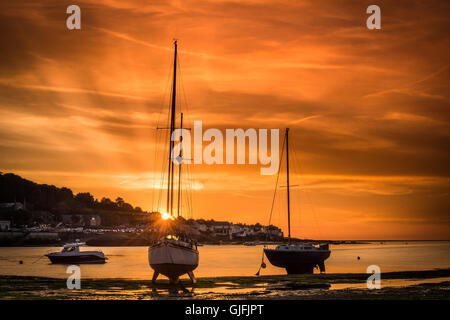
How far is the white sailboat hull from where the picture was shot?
3888cm

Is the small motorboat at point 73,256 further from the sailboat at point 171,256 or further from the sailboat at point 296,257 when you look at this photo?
the sailboat at point 171,256

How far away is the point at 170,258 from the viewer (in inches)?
1527

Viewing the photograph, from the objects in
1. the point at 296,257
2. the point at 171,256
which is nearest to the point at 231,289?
the point at 171,256

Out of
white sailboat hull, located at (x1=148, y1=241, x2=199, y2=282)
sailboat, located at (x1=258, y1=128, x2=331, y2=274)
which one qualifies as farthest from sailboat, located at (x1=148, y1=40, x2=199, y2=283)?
sailboat, located at (x1=258, y1=128, x2=331, y2=274)

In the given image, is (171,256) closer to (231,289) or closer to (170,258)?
(170,258)

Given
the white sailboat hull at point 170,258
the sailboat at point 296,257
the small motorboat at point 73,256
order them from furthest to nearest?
1. the small motorboat at point 73,256
2. the sailboat at point 296,257
3. the white sailboat hull at point 170,258

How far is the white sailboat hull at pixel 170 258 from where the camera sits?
128ft

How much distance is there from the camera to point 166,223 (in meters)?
41.8

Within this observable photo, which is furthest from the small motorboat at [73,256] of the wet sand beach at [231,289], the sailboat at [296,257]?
the wet sand beach at [231,289]
